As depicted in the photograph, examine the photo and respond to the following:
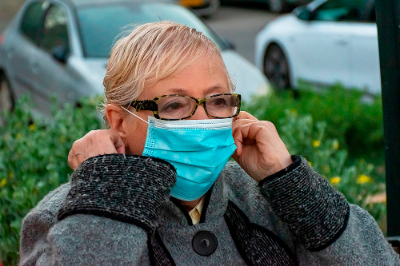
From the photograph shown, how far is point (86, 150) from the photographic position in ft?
5.68

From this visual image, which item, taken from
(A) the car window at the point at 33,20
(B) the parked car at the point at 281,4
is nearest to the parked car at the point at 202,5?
(B) the parked car at the point at 281,4

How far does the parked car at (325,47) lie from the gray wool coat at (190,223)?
178 inches

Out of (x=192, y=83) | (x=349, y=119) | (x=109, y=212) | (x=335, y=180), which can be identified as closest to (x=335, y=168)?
(x=335, y=180)

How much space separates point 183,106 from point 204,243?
457mm

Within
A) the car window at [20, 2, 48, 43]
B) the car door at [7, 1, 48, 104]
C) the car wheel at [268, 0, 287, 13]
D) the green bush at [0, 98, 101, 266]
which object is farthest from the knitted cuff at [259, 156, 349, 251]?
the car wheel at [268, 0, 287, 13]

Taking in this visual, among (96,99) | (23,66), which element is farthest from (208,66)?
(23,66)

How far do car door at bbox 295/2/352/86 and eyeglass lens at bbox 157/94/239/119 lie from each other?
5033 mm

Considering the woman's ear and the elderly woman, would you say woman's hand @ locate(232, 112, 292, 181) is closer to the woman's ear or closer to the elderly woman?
the elderly woman

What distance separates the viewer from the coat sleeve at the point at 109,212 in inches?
58.9

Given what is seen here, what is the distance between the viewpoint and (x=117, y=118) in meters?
1.92

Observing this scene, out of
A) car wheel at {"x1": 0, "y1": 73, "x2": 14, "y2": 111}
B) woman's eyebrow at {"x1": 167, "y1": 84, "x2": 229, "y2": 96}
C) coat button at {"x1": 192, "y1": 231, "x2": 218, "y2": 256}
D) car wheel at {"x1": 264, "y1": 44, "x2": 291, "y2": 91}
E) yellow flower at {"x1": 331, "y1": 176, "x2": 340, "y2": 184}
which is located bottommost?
car wheel at {"x1": 264, "y1": 44, "x2": 291, "y2": 91}

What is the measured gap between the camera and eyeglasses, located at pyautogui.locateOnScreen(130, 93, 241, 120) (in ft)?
5.75

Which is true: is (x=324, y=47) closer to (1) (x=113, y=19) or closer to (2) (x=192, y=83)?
(1) (x=113, y=19)

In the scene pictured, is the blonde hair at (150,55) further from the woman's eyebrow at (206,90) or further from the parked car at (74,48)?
the parked car at (74,48)
